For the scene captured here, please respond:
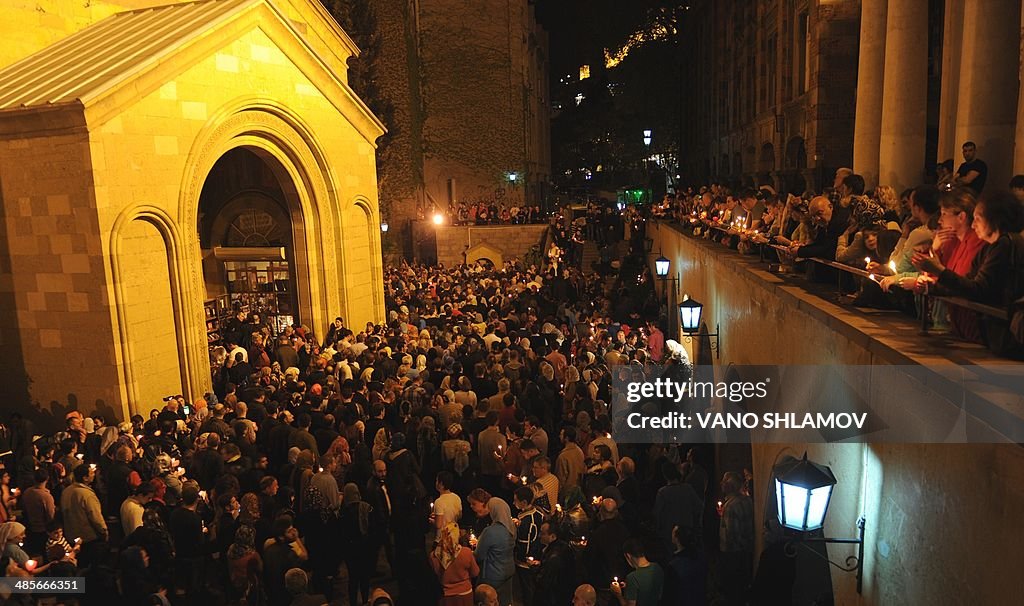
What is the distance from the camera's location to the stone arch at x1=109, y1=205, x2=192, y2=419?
1197cm

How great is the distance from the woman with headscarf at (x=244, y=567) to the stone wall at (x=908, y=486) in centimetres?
519

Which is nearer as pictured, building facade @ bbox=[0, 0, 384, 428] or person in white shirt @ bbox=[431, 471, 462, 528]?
person in white shirt @ bbox=[431, 471, 462, 528]

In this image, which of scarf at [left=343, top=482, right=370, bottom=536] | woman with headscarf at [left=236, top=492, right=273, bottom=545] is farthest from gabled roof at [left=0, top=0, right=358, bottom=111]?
scarf at [left=343, top=482, right=370, bottom=536]

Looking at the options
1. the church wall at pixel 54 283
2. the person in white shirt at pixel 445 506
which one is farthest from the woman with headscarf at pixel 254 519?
the church wall at pixel 54 283

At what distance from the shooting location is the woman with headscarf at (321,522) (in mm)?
7742

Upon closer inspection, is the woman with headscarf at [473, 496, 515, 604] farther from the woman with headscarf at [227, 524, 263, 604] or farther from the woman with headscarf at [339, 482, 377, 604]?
the woman with headscarf at [227, 524, 263, 604]

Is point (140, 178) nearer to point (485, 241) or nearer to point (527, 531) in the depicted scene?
point (527, 531)

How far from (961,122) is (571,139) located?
55.2 meters

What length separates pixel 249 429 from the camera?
9.34 meters

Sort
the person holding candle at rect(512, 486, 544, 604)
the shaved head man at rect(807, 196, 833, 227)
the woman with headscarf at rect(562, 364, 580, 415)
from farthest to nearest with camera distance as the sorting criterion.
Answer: the woman with headscarf at rect(562, 364, 580, 415)
the shaved head man at rect(807, 196, 833, 227)
the person holding candle at rect(512, 486, 544, 604)

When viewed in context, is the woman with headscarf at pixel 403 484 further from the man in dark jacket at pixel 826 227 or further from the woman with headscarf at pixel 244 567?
the man in dark jacket at pixel 826 227

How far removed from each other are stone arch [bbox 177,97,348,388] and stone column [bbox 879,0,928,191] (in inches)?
469

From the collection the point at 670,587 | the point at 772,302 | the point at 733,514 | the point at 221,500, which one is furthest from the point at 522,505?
the point at 772,302

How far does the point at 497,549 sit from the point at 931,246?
14.9 ft
